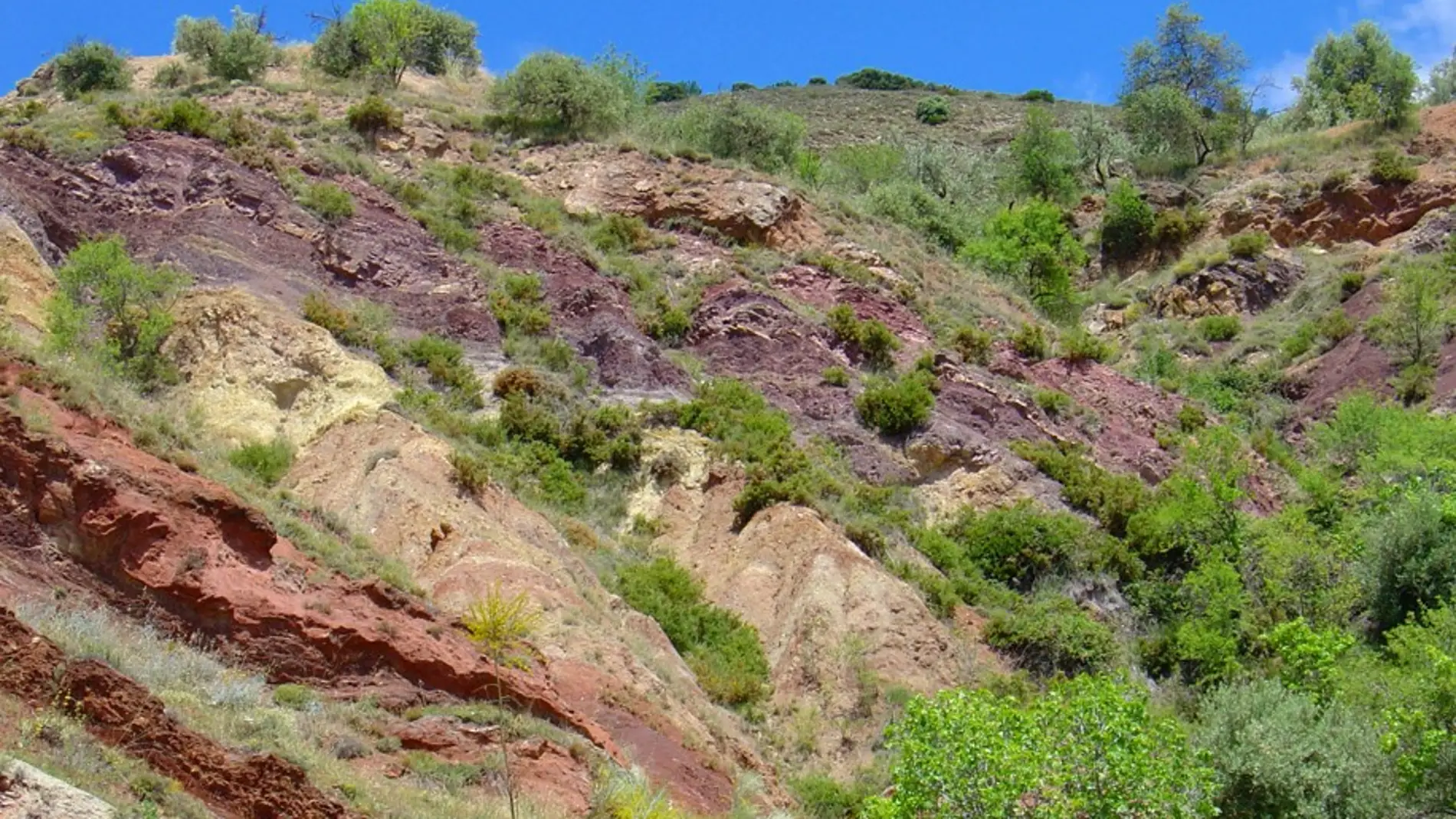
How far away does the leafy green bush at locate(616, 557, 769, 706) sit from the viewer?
778 inches

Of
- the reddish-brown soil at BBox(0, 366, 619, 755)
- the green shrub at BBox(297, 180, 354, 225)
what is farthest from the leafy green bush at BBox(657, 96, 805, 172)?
the reddish-brown soil at BBox(0, 366, 619, 755)

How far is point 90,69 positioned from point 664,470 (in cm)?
2413

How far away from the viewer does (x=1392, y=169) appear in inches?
1721

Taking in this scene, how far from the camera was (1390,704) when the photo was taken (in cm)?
1947

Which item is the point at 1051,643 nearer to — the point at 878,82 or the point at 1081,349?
the point at 1081,349

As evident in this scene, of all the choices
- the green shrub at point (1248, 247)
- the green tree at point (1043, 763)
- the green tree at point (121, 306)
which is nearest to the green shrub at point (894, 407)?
the green tree at point (1043, 763)

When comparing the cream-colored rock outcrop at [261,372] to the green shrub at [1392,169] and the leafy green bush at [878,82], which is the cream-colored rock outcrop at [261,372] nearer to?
the green shrub at [1392,169]

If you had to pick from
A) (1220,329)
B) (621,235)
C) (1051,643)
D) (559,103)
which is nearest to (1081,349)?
(1220,329)

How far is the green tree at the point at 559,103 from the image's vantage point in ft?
124

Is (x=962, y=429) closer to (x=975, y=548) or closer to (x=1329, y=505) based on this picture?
(x=975, y=548)

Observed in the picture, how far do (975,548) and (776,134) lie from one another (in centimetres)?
2057

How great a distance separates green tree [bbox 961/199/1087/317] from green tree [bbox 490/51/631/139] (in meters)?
11.2

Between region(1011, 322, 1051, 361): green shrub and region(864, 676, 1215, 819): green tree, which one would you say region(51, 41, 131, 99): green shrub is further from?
region(864, 676, 1215, 819): green tree

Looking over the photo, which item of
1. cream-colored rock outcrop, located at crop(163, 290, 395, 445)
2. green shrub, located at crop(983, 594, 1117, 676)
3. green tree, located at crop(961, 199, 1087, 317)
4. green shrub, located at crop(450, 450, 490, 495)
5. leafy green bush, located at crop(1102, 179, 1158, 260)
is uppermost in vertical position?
leafy green bush, located at crop(1102, 179, 1158, 260)
